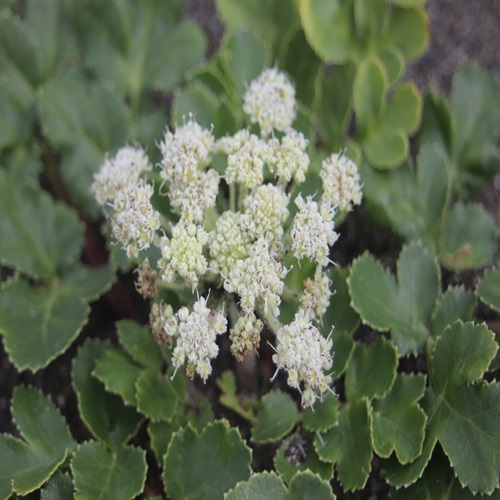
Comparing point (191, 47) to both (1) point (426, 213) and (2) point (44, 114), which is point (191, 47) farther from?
(1) point (426, 213)

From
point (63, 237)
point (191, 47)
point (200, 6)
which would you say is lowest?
point (63, 237)

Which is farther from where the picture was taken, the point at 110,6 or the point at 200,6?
the point at 200,6

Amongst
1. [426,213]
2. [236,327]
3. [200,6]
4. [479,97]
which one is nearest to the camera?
[236,327]

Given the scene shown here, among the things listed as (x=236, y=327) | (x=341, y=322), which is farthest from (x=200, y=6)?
(x=236, y=327)

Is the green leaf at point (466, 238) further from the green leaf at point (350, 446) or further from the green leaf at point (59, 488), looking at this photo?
the green leaf at point (59, 488)

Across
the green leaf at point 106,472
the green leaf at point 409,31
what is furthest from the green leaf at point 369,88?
the green leaf at point 106,472

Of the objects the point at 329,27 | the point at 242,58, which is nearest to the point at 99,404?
the point at 242,58
